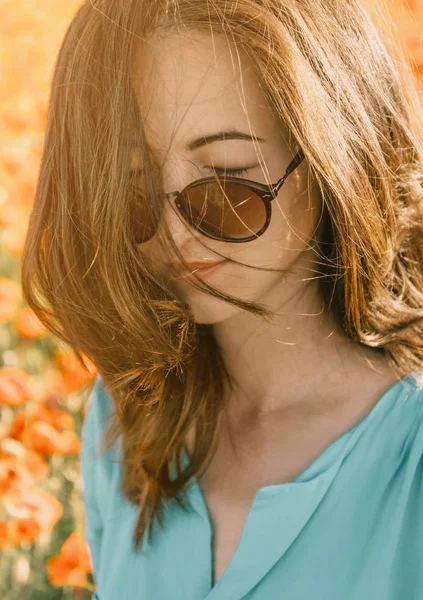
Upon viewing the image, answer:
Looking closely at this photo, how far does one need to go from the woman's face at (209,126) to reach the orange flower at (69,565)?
1253mm

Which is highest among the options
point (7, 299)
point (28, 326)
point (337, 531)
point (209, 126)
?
point (209, 126)

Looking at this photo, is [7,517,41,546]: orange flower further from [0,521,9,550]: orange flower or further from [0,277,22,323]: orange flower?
[0,277,22,323]: orange flower

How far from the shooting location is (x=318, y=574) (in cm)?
144

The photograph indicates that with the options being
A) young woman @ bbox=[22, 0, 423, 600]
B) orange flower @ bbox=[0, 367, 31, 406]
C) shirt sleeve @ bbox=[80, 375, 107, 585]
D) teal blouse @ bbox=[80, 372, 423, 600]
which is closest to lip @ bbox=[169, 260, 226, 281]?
young woman @ bbox=[22, 0, 423, 600]

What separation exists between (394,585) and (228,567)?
1.07ft

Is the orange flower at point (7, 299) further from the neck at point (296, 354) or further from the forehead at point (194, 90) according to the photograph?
the forehead at point (194, 90)

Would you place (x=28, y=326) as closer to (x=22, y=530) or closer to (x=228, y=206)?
(x=22, y=530)

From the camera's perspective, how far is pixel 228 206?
1348mm

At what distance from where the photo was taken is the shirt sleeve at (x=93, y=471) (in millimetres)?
1993

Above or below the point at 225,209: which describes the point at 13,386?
below

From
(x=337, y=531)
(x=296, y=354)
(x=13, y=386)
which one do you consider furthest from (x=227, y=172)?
(x=13, y=386)

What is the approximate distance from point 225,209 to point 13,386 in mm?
1275

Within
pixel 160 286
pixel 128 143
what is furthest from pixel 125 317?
pixel 128 143

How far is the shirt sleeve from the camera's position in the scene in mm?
1993
